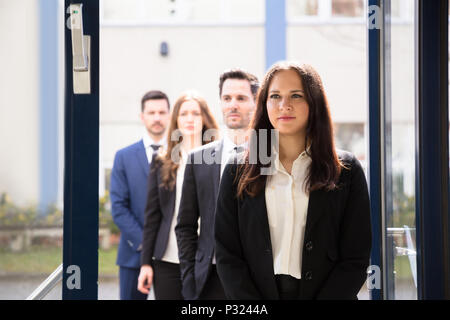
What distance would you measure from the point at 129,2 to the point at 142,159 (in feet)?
2.61

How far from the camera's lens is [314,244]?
1631 mm

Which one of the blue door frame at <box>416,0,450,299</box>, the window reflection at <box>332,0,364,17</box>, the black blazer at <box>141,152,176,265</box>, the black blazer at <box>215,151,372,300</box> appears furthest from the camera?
the black blazer at <box>141,152,176,265</box>

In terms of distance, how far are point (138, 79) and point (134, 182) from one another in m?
0.51

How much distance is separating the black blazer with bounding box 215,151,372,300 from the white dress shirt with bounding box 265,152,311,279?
25mm

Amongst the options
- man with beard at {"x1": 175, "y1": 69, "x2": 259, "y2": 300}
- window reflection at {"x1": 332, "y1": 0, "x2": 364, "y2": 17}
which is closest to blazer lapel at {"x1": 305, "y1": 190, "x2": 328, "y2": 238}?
man with beard at {"x1": 175, "y1": 69, "x2": 259, "y2": 300}

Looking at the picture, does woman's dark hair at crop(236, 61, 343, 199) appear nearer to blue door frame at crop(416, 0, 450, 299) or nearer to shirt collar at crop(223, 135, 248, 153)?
blue door frame at crop(416, 0, 450, 299)

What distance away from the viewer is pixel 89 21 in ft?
5.61

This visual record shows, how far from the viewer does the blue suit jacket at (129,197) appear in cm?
289

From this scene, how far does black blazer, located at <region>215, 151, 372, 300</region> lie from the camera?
1.62 m

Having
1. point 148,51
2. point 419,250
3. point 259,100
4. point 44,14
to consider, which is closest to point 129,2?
point 148,51

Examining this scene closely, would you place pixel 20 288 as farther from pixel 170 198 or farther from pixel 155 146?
pixel 155 146

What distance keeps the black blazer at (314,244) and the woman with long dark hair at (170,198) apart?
0.84 metres

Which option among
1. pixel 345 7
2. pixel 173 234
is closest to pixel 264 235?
pixel 173 234

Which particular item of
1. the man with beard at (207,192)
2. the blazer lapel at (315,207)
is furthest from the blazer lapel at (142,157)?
the blazer lapel at (315,207)
